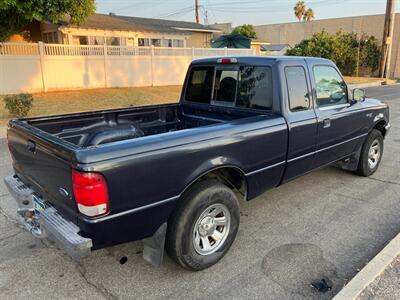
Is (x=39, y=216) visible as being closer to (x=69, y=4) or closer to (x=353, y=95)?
(x=353, y=95)

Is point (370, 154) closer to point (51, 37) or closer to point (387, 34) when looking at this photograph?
point (51, 37)

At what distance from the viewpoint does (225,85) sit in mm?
4254

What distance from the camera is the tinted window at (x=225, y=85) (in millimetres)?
4137

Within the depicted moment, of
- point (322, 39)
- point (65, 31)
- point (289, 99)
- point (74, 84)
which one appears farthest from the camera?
point (322, 39)

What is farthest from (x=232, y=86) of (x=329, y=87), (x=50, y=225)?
(x=50, y=225)

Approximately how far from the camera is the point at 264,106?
382cm

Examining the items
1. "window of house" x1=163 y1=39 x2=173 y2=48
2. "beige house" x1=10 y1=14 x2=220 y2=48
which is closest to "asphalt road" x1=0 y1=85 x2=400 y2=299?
"beige house" x1=10 y1=14 x2=220 y2=48

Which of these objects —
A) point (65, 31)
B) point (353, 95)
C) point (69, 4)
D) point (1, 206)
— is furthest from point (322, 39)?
point (1, 206)

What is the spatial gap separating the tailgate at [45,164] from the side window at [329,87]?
301cm

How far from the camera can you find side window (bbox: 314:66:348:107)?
14.1ft

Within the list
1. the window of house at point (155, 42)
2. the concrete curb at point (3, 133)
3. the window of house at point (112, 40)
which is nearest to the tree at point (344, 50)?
the window of house at point (155, 42)

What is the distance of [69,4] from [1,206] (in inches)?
357

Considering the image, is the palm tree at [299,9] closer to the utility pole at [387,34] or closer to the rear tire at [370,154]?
the utility pole at [387,34]

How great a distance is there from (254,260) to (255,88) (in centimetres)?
183
